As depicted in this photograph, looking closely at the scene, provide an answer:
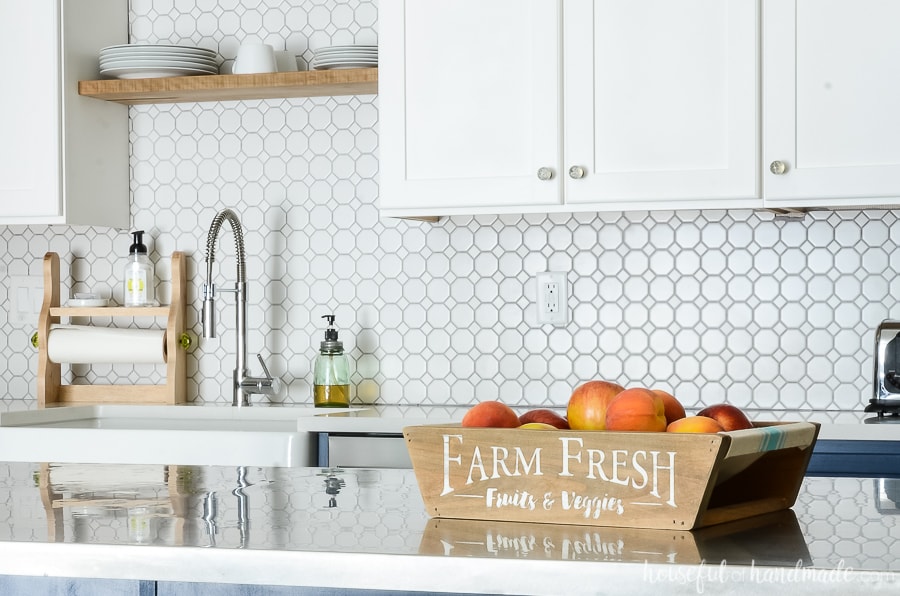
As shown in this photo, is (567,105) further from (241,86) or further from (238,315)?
(238,315)

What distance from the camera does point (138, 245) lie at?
3354 mm

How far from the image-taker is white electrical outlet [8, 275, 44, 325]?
356cm

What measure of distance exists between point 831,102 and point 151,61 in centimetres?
185

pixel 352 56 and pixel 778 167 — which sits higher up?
pixel 352 56

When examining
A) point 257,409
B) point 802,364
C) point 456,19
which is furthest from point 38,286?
point 802,364

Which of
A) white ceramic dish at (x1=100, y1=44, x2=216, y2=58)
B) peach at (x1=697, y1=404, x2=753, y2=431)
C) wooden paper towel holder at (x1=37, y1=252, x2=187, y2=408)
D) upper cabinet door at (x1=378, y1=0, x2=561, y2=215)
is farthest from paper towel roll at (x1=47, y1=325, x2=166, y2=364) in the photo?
peach at (x1=697, y1=404, x2=753, y2=431)

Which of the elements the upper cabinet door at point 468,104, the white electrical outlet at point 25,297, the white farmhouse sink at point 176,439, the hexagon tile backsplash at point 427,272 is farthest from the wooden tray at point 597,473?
the white electrical outlet at point 25,297

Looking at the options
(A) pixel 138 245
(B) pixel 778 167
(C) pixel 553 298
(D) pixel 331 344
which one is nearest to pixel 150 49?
(A) pixel 138 245

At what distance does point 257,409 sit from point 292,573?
216cm

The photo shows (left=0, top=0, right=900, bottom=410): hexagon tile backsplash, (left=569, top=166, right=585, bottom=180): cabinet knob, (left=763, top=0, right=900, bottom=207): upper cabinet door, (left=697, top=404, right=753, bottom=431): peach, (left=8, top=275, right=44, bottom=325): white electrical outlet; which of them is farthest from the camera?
(left=8, top=275, right=44, bottom=325): white electrical outlet

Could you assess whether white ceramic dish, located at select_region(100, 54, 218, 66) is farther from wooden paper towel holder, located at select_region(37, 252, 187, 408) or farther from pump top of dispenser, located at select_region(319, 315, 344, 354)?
pump top of dispenser, located at select_region(319, 315, 344, 354)

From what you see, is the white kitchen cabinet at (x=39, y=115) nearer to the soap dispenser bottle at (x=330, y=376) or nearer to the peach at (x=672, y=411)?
the soap dispenser bottle at (x=330, y=376)

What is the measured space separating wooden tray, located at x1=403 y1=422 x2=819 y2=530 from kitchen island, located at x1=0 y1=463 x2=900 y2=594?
0.02m

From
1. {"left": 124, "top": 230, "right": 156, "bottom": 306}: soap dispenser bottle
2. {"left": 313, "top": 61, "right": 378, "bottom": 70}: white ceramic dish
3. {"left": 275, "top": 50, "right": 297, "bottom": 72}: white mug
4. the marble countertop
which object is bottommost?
the marble countertop
